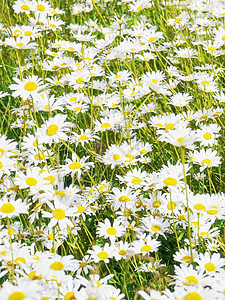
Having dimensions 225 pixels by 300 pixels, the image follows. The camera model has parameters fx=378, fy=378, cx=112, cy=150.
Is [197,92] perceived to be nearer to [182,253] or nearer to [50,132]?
[50,132]

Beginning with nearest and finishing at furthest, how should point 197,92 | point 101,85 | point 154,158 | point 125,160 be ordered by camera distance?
point 125,160
point 154,158
point 197,92
point 101,85

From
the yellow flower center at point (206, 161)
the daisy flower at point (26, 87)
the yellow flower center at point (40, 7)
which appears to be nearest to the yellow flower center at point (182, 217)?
the yellow flower center at point (206, 161)

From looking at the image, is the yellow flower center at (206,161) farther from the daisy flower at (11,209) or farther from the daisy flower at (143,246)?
the daisy flower at (11,209)

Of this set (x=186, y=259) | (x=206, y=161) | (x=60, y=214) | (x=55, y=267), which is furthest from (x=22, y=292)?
(x=206, y=161)

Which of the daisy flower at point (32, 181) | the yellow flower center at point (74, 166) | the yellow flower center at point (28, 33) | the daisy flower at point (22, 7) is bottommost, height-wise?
the daisy flower at point (32, 181)

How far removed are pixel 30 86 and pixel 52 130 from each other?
0.23 metres

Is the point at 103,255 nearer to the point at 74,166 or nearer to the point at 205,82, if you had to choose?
the point at 74,166

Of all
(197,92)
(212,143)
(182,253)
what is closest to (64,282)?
(182,253)

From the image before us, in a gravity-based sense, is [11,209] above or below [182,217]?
above

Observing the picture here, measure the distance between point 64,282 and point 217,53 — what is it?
2142 millimetres

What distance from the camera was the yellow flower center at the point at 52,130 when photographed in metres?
1.64

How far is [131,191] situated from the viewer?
1838mm

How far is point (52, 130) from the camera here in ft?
5.40

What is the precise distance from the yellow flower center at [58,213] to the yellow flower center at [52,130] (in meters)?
0.36
